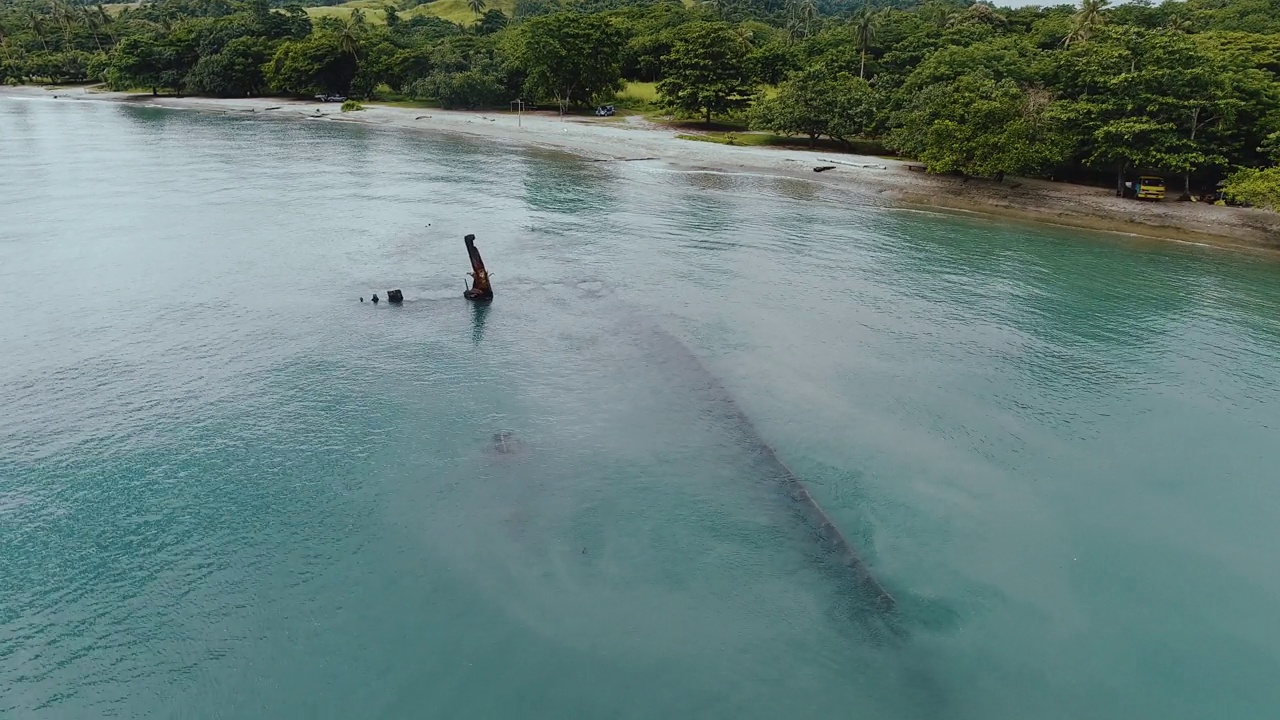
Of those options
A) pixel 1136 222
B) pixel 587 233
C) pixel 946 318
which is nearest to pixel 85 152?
pixel 587 233

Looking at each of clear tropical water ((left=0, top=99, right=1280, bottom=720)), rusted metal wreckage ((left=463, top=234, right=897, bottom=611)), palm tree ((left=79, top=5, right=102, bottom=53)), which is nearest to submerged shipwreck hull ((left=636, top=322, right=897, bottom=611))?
rusted metal wreckage ((left=463, top=234, right=897, bottom=611))

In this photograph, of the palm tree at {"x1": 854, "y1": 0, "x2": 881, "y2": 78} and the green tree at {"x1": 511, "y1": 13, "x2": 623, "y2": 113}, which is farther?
the green tree at {"x1": 511, "y1": 13, "x2": 623, "y2": 113}

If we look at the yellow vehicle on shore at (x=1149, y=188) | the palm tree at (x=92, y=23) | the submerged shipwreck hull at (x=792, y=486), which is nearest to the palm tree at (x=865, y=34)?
the yellow vehicle on shore at (x=1149, y=188)

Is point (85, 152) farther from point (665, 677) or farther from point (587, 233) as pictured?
point (665, 677)

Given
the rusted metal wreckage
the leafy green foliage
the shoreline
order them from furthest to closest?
the shoreline, the leafy green foliage, the rusted metal wreckage

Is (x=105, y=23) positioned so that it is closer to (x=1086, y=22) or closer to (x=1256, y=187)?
(x=1086, y=22)

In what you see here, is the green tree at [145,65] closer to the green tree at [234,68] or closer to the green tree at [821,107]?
the green tree at [234,68]

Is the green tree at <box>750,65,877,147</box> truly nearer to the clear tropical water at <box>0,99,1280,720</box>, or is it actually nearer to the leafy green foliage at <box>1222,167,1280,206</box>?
→ the leafy green foliage at <box>1222,167,1280,206</box>
